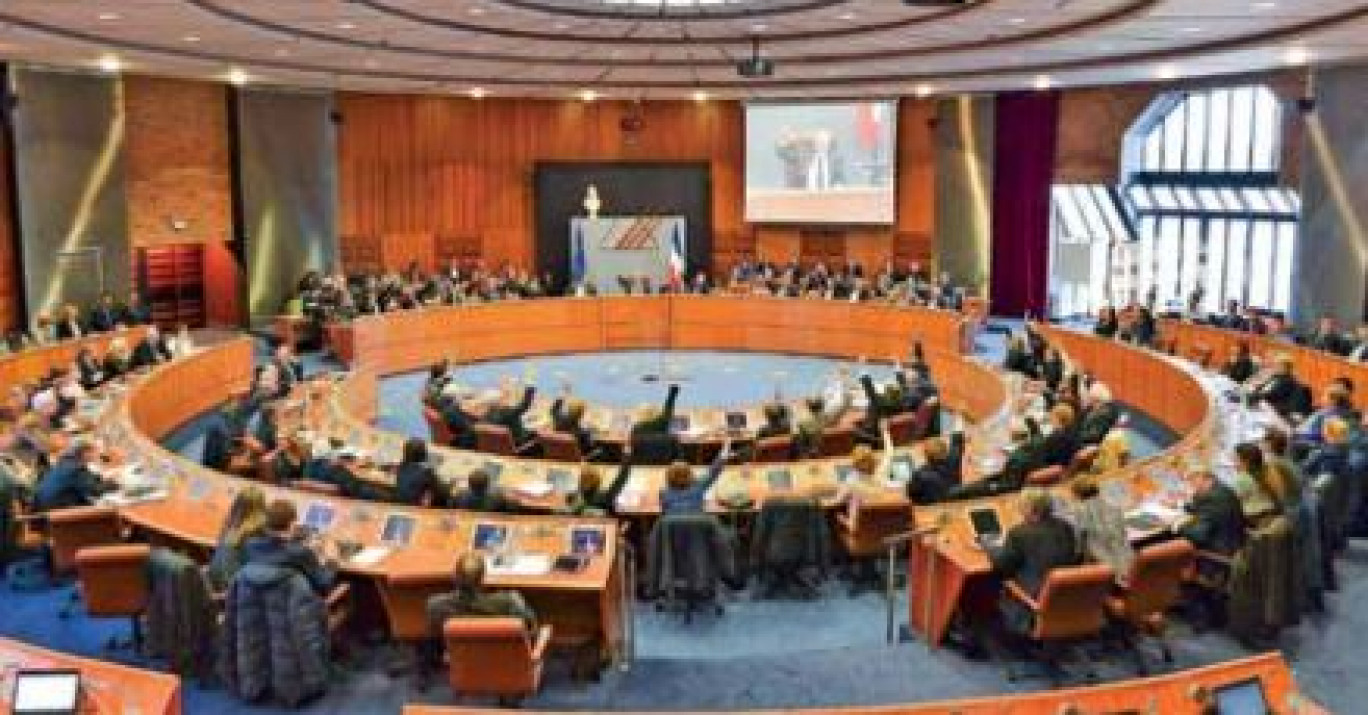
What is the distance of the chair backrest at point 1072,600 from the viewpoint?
727 cm

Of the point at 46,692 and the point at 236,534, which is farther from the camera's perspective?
the point at 236,534

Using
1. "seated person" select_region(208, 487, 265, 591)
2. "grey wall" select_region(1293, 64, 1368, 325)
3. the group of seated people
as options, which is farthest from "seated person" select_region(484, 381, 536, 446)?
"grey wall" select_region(1293, 64, 1368, 325)

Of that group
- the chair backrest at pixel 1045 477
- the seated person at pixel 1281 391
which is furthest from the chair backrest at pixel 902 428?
the seated person at pixel 1281 391

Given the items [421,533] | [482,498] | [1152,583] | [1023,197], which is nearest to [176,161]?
[482,498]

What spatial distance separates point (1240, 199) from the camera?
75.1 feet

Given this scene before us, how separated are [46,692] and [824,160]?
21.8 metres

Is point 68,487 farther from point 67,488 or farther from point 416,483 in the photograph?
point 416,483

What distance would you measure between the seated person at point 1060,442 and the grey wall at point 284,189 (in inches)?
618

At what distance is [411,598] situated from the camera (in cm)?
742

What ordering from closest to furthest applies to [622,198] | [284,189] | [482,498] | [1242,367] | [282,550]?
[282,550] → [482,498] → [1242,367] → [284,189] → [622,198]

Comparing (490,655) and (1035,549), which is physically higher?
(1035,549)

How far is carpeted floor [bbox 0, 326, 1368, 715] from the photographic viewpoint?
24.1 ft

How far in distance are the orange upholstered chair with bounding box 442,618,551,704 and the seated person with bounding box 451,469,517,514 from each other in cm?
186

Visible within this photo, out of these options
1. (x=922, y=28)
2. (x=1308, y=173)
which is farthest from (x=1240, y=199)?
(x=922, y=28)
